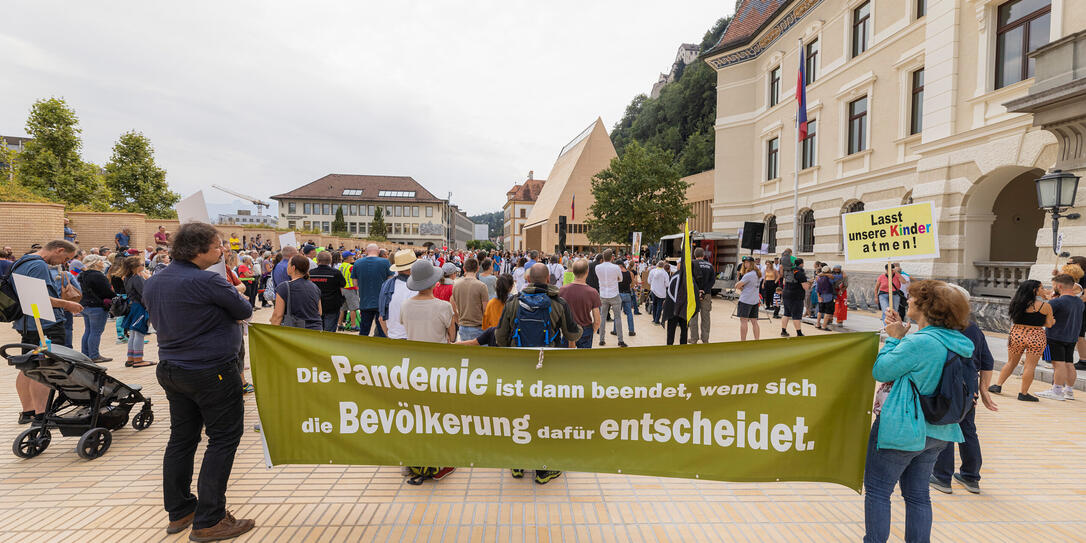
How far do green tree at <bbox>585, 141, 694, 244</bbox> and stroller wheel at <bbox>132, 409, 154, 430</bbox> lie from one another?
30.9 m

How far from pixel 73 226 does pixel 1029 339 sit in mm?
27450

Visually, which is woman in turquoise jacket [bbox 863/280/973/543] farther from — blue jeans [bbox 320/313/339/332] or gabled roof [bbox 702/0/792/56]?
gabled roof [bbox 702/0/792/56]

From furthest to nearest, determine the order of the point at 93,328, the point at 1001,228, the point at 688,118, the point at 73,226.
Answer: the point at 688,118
the point at 73,226
the point at 1001,228
the point at 93,328

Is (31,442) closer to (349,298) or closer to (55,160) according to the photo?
(349,298)

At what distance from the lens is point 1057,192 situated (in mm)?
8781

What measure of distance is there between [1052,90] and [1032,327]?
576cm

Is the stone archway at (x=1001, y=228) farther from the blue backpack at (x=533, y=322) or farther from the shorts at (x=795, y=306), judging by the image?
the blue backpack at (x=533, y=322)

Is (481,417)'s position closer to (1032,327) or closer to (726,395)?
(726,395)

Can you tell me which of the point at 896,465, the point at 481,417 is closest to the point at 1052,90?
the point at 896,465

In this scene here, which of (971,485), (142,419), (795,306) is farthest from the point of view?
(795,306)

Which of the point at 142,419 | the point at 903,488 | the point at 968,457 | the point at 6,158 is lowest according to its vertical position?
the point at 142,419

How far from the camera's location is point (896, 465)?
9.02ft

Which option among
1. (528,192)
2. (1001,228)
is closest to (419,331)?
(1001,228)

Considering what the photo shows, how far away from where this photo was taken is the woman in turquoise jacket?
266 cm
